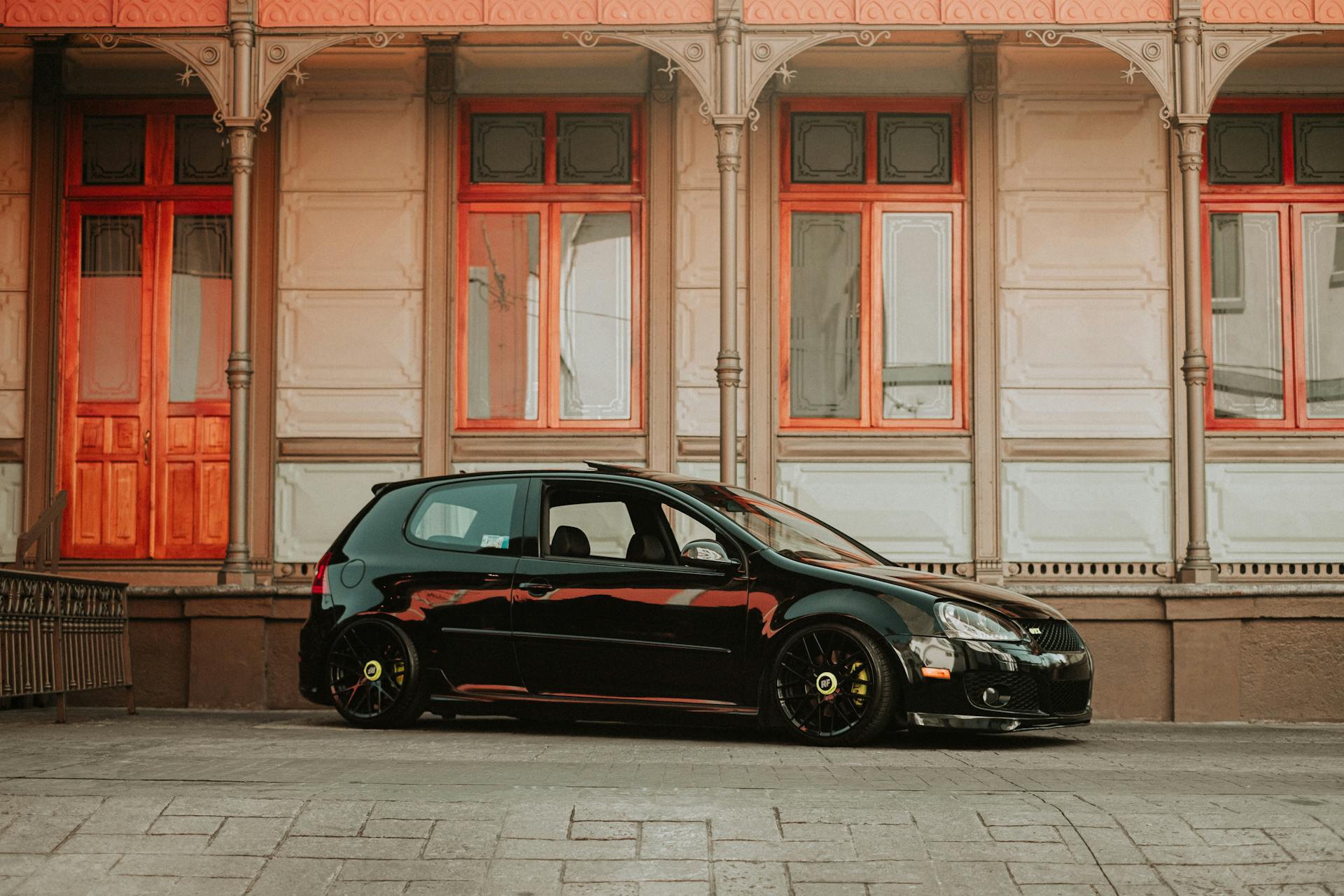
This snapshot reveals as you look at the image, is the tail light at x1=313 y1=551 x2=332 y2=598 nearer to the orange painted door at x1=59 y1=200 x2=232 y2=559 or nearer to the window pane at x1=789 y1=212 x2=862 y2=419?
the orange painted door at x1=59 y1=200 x2=232 y2=559

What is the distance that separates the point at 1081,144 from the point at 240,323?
710 centimetres

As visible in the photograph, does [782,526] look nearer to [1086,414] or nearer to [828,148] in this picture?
[1086,414]

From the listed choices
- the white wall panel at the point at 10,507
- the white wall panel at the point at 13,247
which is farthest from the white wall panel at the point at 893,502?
the white wall panel at the point at 13,247

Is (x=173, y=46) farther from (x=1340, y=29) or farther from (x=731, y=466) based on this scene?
(x=1340, y=29)

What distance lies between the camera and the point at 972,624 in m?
8.82

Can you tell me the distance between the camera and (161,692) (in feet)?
42.5

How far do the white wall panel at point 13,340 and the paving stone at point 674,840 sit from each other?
10324 millimetres

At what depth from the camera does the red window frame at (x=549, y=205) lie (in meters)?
14.3

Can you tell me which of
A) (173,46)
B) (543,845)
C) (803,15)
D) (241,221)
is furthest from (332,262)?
(543,845)

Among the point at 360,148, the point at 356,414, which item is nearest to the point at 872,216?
the point at 360,148

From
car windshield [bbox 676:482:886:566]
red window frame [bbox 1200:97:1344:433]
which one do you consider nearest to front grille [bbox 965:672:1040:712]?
car windshield [bbox 676:482:886:566]

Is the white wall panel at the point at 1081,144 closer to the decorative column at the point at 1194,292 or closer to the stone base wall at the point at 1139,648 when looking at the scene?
the decorative column at the point at 1194,292

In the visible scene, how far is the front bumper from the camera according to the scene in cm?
867

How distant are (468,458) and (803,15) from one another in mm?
4537
